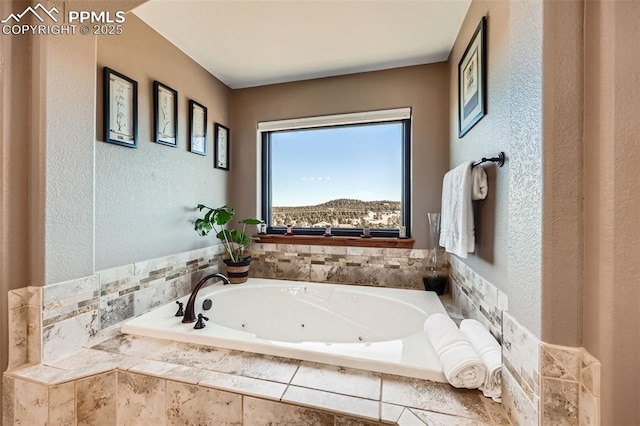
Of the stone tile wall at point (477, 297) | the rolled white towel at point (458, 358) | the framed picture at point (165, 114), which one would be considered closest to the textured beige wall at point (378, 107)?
the stone tile wall at point (477, 297)

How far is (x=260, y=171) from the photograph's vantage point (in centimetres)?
264

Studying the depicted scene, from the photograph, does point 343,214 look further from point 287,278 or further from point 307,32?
point 307,32

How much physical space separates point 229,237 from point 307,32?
1789 millimetres

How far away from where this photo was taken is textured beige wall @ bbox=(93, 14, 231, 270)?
1.46m

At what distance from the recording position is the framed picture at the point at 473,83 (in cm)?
131

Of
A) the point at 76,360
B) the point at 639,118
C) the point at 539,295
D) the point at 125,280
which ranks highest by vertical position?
the point at 639,118

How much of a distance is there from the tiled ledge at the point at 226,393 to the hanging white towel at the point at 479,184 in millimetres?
915

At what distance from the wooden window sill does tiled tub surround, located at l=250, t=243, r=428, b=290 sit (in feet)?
0.12

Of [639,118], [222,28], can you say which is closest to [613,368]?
[639,118]

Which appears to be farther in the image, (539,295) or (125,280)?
(125,280)

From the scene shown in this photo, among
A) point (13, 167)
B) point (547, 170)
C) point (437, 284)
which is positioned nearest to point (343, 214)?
point (437, 284)

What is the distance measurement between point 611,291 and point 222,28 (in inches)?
91.1

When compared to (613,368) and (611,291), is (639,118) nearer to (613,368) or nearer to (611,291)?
(611,291)

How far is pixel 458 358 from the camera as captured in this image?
3.22ft
